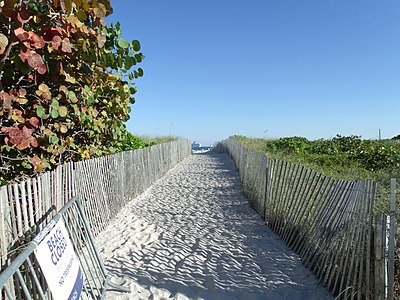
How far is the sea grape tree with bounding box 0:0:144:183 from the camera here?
9.76 feet

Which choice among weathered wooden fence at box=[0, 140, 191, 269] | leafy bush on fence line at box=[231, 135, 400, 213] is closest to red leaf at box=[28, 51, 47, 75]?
weathered wooden fence at box=[0, 140, 191, 269]

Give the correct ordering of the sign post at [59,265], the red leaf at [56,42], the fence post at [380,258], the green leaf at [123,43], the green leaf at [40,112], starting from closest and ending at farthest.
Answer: the sign post at [59,265] → the fence post at [380,258] → the red leaf at [56,42] → the green leaf at [40,112] → the green leaf at [123,43]

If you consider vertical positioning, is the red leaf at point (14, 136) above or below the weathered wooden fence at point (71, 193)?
above

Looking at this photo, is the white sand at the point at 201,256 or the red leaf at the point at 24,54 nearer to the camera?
the red leaf at the point at 24,54

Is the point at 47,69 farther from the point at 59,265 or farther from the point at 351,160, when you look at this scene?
the point at 351,160

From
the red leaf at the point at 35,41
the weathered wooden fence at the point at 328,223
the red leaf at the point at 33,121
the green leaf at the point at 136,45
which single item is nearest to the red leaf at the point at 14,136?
the red leaf at the point at 33,121

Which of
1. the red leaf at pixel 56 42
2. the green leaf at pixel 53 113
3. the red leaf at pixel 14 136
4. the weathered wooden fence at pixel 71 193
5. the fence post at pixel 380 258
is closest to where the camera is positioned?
the weathered wooden fence at pixel 71 193

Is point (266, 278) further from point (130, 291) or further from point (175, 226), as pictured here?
point (175, 226)

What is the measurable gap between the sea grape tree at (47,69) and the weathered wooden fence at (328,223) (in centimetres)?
325

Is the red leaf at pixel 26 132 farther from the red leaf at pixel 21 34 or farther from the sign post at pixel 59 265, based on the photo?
the sign post at pixel 59 265

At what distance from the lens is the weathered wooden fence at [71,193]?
2.59 m

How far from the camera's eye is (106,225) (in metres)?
6.26

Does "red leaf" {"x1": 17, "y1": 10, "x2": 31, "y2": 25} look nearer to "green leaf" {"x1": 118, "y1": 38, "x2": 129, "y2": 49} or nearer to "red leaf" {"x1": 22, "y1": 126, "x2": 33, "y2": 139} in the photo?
"red leaf" {"x1": 22, "y1": 126, "x2": 33, "y2": 139}

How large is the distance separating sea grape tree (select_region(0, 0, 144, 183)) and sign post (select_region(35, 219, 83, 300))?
1398mm
